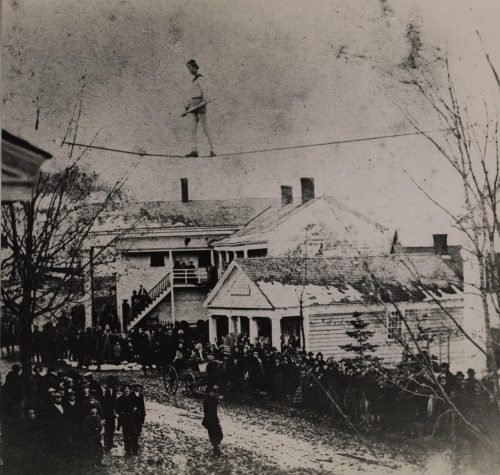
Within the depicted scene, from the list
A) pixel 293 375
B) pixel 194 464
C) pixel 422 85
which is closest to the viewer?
pixel 194 464

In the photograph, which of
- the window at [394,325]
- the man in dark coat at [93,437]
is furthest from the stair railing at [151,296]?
the window at [394,325]

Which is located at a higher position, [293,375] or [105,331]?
[105,331]

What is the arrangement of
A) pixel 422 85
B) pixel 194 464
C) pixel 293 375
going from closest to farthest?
pixel 194 464 → pixel 293 375 → pixel 422 85

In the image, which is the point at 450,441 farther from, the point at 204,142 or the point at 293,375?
the point at 204,142

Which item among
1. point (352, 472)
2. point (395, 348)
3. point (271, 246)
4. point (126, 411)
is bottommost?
point (352, 472)

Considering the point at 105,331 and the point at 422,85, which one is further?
the point at 422,85

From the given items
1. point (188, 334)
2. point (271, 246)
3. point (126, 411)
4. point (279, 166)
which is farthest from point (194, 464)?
point (279, 166)

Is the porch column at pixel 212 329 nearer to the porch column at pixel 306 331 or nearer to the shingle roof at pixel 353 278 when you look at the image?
the shingle roof at pixel 353 278
